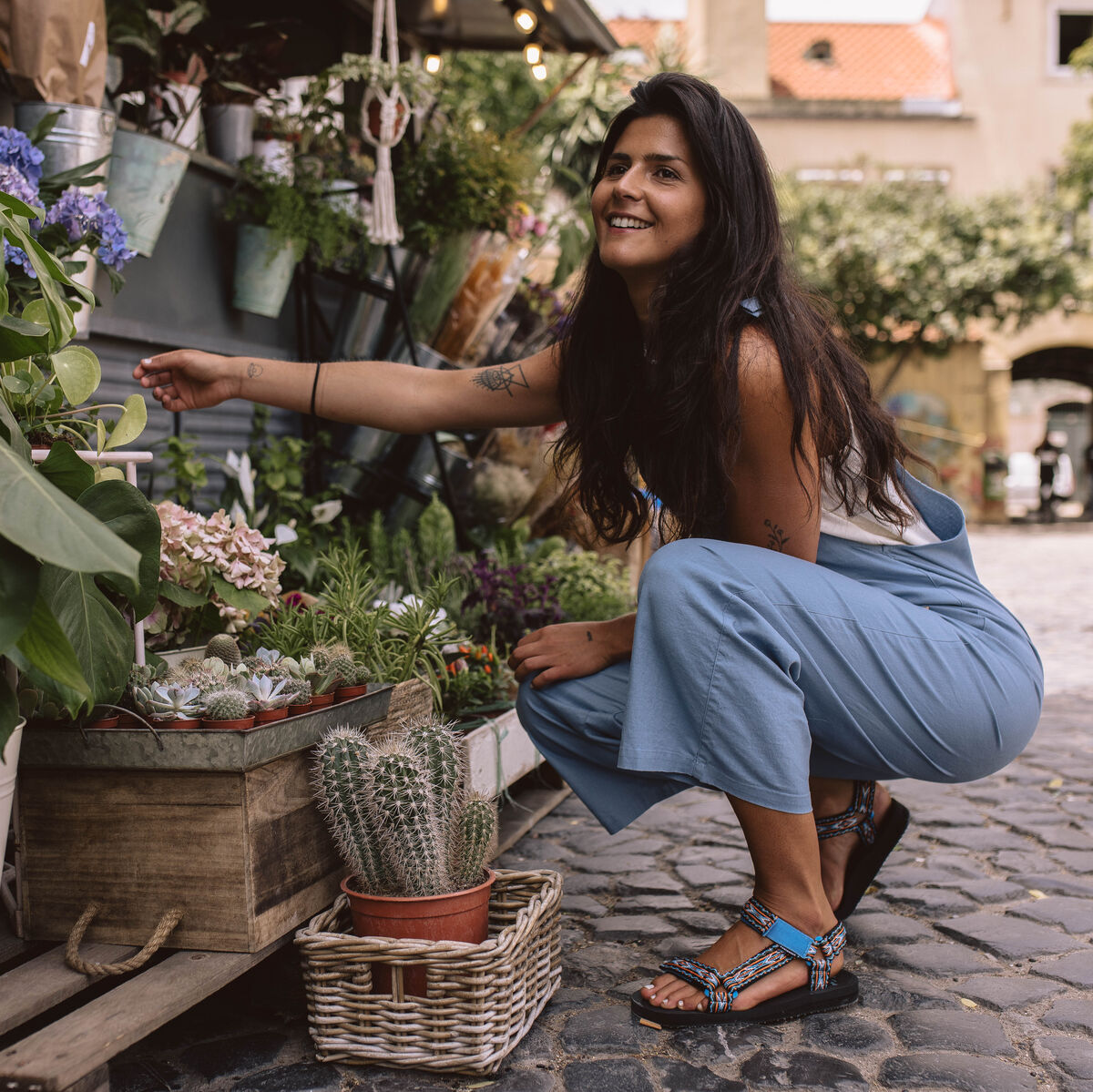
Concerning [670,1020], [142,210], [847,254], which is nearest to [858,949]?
[670,1020]

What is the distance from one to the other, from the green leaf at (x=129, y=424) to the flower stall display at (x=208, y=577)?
478 mm

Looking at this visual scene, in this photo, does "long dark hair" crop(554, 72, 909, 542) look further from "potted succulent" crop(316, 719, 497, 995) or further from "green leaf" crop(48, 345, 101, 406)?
"green leaf" crop(48, 345, 101, 406)

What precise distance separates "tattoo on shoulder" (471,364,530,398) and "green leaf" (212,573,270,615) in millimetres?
741

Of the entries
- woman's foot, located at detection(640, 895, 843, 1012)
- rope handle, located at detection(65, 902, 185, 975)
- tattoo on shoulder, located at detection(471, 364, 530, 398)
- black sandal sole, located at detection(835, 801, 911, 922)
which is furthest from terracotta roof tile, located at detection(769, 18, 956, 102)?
rope handle, located at detection(65, 902, 185, 975)

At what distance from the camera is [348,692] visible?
227cm

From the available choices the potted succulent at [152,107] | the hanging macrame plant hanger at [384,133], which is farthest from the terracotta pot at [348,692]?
the hanging macrame plant hanger at [384,133]

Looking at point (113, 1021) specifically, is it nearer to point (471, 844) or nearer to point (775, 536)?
point (471, 844)

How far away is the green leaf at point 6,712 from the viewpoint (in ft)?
4.97

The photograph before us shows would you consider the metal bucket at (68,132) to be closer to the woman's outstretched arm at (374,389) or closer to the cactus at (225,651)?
the woman's outstretched arm at (374,389)

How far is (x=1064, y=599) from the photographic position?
9.44 meters

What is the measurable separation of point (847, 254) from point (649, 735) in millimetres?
20394

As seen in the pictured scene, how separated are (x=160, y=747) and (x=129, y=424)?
60 cm

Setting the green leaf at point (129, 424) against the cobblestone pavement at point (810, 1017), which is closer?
the cobblestone pavement at point (810, 1017)

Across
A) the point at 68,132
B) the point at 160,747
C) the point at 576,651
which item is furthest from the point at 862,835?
the point at 68,132
